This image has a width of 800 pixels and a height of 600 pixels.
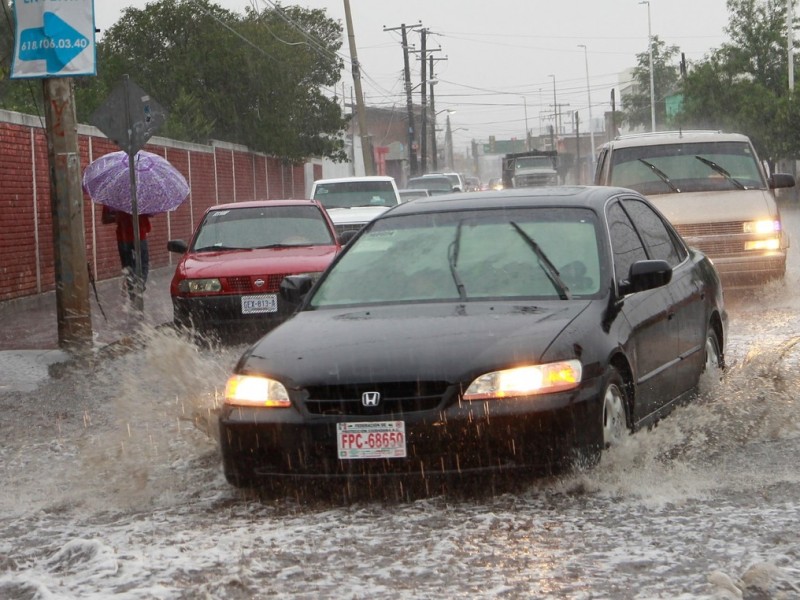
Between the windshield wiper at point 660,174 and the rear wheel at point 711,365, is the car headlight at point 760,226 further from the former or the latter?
the rear wheel at point 711,365

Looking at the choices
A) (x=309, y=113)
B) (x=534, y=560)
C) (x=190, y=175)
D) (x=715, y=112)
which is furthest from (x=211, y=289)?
(x=715, y=112)

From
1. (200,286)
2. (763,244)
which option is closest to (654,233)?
(200,286)

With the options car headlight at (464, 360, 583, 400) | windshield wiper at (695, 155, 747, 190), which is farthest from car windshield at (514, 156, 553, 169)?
car headlight at (464, 360, 583, 400)

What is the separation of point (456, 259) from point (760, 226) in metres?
8.74

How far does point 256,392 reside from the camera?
6332 millimetres

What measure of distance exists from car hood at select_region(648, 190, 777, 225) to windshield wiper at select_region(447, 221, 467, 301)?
8006 mm

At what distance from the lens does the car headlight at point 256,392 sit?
6238 millimetres

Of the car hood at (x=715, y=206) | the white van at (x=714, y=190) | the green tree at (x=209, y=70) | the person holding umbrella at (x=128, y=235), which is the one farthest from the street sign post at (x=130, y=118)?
the green tree at (x=209, y=70)

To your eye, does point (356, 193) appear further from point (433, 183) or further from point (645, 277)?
point (433, 183)

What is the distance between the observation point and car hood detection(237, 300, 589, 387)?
609cm

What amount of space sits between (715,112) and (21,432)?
54.0 metres

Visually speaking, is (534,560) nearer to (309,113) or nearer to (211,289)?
(211,289)

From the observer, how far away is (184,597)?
4855 millimetres

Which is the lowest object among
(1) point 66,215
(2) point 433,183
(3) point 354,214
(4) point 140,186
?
(3) point 354,214
